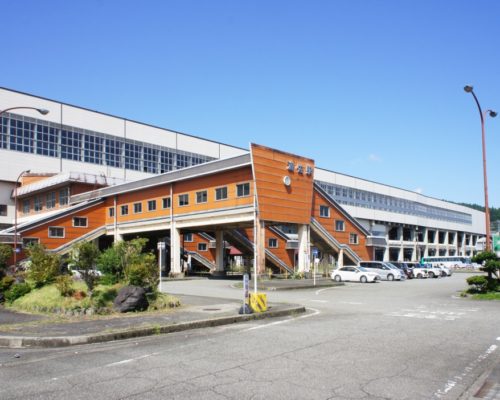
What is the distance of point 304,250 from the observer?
4181 centimetres

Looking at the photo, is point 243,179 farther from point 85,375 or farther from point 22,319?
point 85,375

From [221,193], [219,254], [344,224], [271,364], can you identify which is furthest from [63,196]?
[271,364]

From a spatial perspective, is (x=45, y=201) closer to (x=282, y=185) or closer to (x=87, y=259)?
(x=282, y=185)

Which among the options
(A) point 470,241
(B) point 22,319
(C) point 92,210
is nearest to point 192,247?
(C) point 92,210

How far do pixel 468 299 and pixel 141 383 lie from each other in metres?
19.3

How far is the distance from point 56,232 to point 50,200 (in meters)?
10.7

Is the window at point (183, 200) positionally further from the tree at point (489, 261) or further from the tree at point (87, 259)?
the tree at point (87, 259)

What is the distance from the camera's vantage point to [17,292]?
18.1m

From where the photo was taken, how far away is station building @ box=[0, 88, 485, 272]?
39.5 m

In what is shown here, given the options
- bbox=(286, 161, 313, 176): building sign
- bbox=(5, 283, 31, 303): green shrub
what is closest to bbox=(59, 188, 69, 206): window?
bbox=(286, 161, 313, 176): building sign

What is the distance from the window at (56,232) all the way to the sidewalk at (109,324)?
3260 centimetres

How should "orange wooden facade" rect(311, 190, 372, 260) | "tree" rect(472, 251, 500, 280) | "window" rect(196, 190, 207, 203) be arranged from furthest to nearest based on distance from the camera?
"orange wooden facade" rect(311, 190, 372, 260)
"window" rect(196, 190, 207, 203)
"tree" rect(472, 251, 500, 280)

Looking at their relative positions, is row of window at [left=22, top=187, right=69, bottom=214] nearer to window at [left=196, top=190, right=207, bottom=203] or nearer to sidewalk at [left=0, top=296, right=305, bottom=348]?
window at [left=196, top=190, right=207, bottom=203]

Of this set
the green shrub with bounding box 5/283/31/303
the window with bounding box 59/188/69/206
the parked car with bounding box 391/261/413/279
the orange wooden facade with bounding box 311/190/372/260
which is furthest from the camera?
the window with bounding box 59/188/69/206
